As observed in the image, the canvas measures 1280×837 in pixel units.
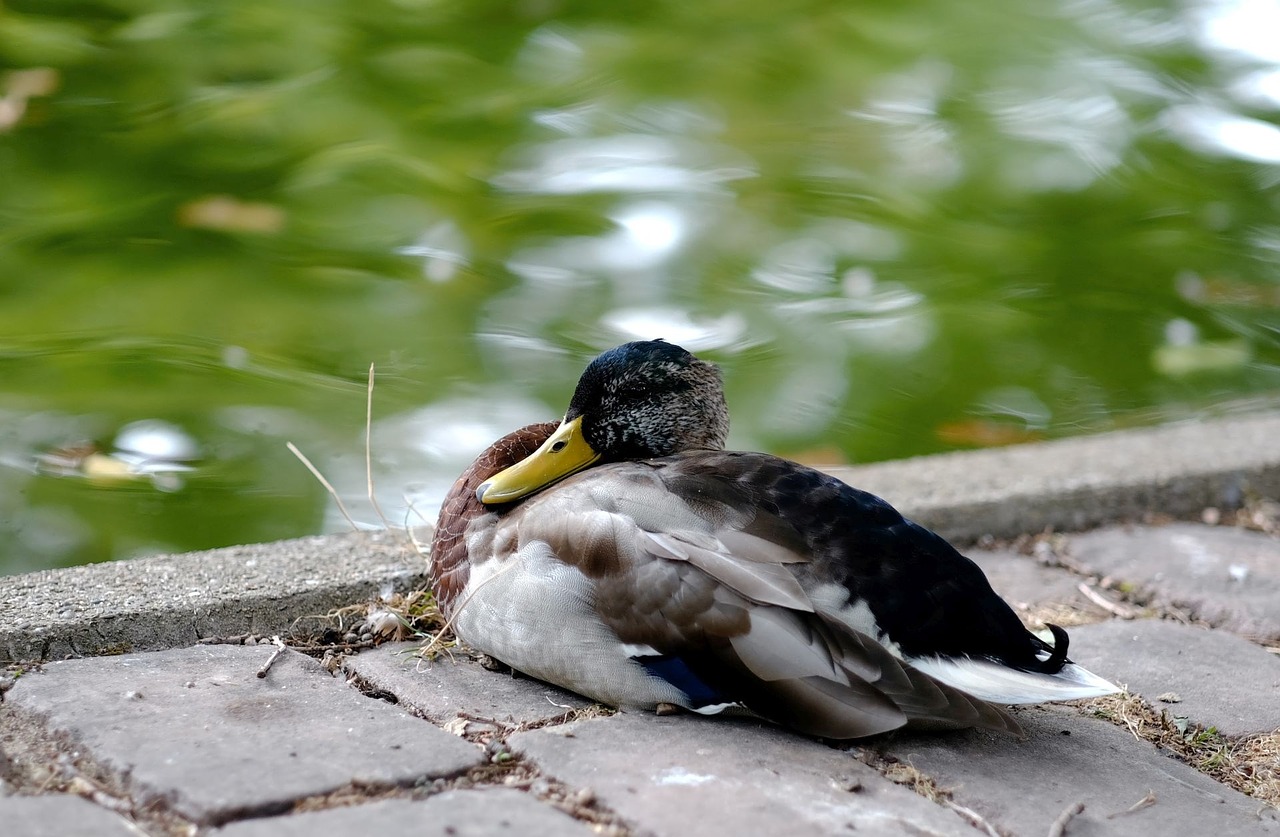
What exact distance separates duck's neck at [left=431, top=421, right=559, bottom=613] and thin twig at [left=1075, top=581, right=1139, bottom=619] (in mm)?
1216

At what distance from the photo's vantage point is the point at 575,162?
7.19 m

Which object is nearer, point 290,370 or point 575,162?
point 290,370

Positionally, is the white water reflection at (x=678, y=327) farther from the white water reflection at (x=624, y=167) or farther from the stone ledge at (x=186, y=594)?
the stone ledge at (x=186, y=594)

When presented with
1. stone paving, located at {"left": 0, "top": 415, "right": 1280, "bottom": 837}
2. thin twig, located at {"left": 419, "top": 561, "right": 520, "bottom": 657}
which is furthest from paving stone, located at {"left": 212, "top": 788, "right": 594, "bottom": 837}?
thin twig, located at {"left": 419, "top": 561, "right": 520, "bottom": 657}

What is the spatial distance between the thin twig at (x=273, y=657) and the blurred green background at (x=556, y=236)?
898 millimetres

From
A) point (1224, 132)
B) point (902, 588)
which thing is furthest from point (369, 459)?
point (1224, 132)

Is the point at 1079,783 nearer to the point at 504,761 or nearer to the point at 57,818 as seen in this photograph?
the point at 504,761

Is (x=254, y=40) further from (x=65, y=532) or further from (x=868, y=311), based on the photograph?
(x=65, y=532)

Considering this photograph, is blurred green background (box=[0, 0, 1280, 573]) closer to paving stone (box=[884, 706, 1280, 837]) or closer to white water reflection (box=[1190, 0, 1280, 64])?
white water reflection (box=[1190, 0, 1280, 64])

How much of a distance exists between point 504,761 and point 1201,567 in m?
1.89

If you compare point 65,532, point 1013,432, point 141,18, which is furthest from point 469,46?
point 65,532

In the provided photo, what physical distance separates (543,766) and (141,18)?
7.38m

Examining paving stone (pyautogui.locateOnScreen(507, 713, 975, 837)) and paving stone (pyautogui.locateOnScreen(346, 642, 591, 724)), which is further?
paving stone (pyautogui.locateOnScreen(346, 642, 591, 724))

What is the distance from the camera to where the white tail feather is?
2295 millimetres
